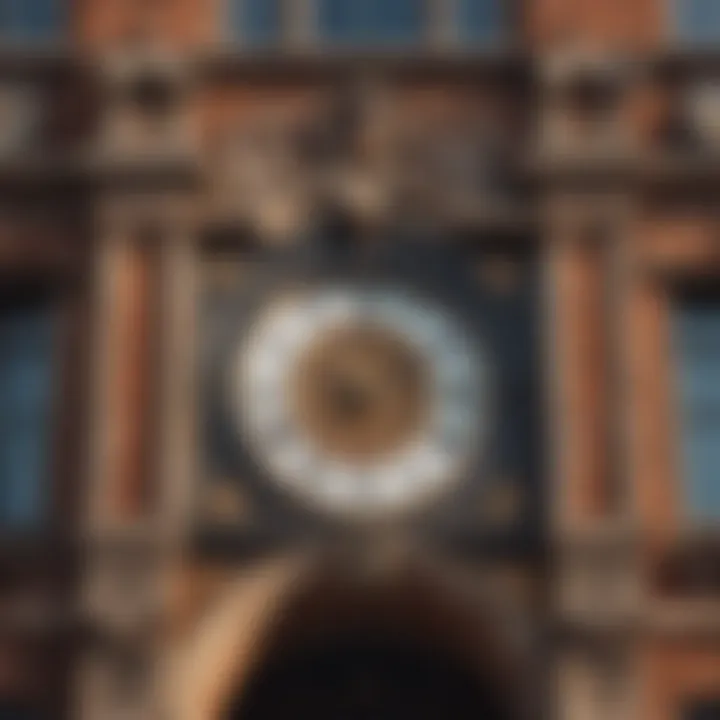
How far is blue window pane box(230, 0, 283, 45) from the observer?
20047 mm

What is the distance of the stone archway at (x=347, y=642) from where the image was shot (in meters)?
17.9

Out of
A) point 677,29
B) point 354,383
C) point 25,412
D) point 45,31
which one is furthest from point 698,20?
point 25,412

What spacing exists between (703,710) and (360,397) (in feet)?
10.9

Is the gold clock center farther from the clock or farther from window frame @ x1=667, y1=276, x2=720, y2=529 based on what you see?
window frame @ x1=667, y1=276, x2=720, y2=529

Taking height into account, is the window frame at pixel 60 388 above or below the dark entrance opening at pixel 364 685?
above

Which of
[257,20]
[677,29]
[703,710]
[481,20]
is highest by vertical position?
[257,20]

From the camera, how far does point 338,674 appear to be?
1930cm

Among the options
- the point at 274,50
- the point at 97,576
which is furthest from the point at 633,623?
the point at 274,50

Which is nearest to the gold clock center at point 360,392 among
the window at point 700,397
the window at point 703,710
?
the window at point 700,397

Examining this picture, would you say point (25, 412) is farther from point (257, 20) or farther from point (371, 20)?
point (371, 20)

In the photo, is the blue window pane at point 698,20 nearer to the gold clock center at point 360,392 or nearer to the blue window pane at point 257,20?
the blue window pane at point 257,20

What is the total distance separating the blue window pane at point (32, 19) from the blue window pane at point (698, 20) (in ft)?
16.0

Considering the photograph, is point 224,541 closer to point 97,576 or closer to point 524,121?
point 97,576

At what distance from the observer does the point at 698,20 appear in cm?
2023
